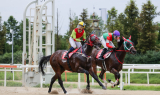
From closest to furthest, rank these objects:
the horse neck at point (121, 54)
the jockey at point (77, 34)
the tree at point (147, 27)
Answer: the jockey at point (77, 34), the horse neck at point (121, 54), the tree at point (147, 27)

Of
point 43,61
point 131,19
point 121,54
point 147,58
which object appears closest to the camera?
point 121,54

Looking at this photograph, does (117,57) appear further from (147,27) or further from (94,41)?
(147,27)

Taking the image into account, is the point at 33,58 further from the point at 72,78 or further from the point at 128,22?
the point at 128,22

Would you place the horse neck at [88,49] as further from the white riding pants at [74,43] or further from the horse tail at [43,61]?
the horse tail at [43,61]

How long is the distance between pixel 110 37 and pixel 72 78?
5.13 meters

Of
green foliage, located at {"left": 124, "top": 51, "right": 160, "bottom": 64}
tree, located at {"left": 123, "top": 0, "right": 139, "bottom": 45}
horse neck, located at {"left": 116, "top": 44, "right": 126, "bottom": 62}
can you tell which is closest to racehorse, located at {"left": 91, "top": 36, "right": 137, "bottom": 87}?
horse neck, located at {"left": 116, "top": 44, "right": 126, "bottom": 62}

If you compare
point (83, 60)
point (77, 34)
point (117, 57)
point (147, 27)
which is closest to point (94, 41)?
point (83, 60)

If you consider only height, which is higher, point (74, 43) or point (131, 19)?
point (131, 19)

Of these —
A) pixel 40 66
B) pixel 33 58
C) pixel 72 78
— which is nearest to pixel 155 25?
pixel 72 78

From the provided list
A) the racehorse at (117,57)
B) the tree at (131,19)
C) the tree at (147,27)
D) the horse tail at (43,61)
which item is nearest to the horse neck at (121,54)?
the racehorse at (117,57)

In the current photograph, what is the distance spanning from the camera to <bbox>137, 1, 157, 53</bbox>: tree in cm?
1747

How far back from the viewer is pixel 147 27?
17.6m

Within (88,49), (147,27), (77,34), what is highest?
(147,27)

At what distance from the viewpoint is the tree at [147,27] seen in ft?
57.3
